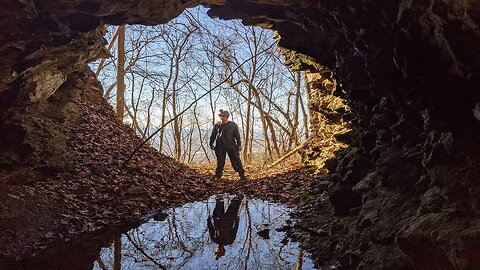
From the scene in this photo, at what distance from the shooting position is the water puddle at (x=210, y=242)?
229 inches

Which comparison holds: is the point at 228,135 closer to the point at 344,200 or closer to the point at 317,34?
the point at 317,34

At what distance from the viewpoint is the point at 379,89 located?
19.4ft

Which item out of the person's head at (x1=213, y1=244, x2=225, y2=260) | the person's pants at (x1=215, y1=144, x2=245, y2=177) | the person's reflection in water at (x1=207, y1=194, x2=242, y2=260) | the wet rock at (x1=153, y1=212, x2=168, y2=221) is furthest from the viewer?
the person's pants at (x1=215, y1=144, x2=245, y2=177)

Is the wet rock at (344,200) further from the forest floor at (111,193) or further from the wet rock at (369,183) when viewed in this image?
the wet rock at (369,183)

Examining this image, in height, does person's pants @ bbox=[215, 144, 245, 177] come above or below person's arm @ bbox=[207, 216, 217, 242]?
above

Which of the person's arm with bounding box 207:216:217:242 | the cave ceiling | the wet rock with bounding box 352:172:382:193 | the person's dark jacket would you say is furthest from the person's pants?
the wet rock with bounding box 352:172:382:193

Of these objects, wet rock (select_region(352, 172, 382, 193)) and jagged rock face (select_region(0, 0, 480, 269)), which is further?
wet rock (select_region(352, 172, 382, 193))

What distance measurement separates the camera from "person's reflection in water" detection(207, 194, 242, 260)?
699 cm

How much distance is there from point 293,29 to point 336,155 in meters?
3.44

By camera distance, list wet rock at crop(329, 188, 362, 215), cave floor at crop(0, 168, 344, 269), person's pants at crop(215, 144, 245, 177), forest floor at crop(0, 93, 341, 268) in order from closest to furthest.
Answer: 1. cave floor at crop(0, 168, 344, 269)
2. forest floor at crop(0, 93, 341, 268)
3. wet rock at crop(329, 188, 362, 215)
4. person's pants at crop(215, 144, 245, 177)

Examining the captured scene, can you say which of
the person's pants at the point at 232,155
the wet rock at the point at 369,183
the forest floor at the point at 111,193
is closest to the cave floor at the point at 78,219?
the forest floor at the point at 111,193

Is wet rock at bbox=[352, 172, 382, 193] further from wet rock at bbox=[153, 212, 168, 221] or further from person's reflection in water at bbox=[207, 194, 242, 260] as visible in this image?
wet rock at bbox=[153, 212, 168, 221]

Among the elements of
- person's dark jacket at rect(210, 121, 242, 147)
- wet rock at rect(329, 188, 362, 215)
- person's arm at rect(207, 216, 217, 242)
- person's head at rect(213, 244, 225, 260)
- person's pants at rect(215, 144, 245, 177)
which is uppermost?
person's dark jacket at rect(210, 121, 242, 147)

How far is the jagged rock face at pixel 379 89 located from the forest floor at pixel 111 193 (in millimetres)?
698
